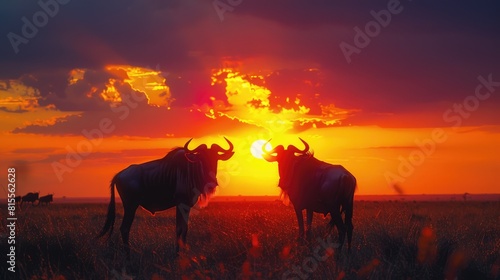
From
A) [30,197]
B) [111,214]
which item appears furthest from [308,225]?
[30,197]

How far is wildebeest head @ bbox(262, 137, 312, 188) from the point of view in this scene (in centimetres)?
1261

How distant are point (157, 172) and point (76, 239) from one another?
8.00 feet

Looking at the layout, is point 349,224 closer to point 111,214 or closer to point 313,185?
point 313,185

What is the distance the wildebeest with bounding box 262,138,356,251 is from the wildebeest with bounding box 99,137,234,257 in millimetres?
1718

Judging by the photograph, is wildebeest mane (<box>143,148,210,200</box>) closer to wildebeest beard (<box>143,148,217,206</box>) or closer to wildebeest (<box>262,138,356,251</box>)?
wildebeest beard (<box>143,148,217,206</box>)

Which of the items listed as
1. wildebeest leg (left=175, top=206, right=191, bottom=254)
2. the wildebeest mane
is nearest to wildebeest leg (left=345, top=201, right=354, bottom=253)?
the wildebeest mane

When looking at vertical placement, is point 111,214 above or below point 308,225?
above

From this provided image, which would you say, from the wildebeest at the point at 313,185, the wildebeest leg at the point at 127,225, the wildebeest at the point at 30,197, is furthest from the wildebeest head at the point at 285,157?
the wildebeest at the point at 30,197

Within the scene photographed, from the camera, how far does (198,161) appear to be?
12.0m

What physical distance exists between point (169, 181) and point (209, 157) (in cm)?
99

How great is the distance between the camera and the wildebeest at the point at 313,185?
11.7 m

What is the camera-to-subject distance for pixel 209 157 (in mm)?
12141

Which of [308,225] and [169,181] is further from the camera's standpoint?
[169,181]

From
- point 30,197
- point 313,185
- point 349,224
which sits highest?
point 313,185
